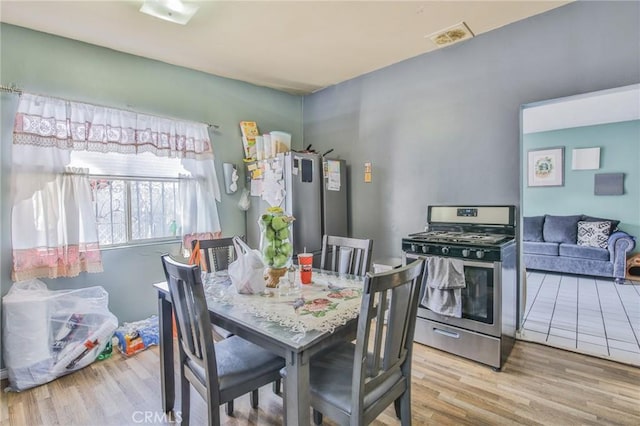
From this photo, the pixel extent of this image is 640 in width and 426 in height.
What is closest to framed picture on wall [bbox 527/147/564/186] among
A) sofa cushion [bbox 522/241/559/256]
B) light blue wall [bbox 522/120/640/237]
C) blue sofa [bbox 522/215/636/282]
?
light blue wall [bbox 522/120/640/237]

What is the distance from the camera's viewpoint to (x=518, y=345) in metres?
2.52

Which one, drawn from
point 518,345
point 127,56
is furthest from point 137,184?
point 518,345

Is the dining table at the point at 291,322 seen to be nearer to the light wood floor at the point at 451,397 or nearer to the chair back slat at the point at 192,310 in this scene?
the chair back slat at the point at 192,310

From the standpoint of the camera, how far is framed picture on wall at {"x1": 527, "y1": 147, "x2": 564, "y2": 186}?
5.24m

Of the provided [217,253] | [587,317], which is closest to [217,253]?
[217,253]

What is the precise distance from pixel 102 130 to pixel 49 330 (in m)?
1.55

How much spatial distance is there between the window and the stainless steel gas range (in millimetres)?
2267

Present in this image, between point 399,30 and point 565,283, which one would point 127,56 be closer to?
point 399,30

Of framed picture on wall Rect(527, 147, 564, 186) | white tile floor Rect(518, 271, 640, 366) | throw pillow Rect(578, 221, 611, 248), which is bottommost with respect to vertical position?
white tile floor Rect(518, 271, 640, 366)

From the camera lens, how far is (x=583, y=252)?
14.7ft

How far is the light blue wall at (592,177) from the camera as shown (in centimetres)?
468

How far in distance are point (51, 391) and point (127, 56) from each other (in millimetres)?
2649

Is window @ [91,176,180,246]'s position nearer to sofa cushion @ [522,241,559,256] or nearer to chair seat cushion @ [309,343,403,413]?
chair seat cushion @ [309,343,403,413]

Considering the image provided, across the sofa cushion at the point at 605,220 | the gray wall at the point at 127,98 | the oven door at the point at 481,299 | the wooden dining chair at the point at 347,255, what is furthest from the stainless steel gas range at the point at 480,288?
the sofa cushion at the point at 605,220
